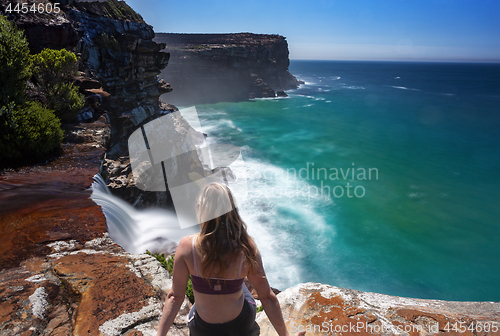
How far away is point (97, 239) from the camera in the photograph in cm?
472

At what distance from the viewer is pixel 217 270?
2312 millimetres

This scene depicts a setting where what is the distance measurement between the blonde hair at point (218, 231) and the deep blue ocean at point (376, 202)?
42.0 feet

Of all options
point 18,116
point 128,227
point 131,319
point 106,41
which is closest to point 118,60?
point 106,41

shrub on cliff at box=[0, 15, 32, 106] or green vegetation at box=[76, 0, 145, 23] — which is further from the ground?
green vegetation at box=[76, 0, 145, 23]

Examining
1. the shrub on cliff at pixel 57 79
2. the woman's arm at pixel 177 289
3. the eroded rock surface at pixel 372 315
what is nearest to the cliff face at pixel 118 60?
the shrub on cliff at pixel 57 79

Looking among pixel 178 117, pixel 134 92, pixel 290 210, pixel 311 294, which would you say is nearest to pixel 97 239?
pixel 311 294

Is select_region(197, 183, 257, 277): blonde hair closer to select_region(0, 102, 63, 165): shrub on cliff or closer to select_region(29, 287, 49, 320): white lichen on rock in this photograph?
Answer: select_region(29, 287, 49, 320): white lichen on rock

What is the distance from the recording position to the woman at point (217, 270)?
2.29 m

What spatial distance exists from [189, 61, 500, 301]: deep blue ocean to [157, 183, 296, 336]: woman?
1238cm

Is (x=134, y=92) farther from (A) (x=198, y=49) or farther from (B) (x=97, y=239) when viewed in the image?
(A) (x=198, y=49)

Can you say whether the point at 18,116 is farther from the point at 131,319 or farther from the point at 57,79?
the point at 131,319

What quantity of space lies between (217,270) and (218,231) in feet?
1.15

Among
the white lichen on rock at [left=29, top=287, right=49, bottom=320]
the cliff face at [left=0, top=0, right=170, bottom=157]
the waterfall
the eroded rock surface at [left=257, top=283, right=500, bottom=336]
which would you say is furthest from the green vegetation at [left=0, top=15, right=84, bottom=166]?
the eroded rock surface at [left=257, top=283, right=500, bottom=336]

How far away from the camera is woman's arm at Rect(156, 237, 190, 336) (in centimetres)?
235
